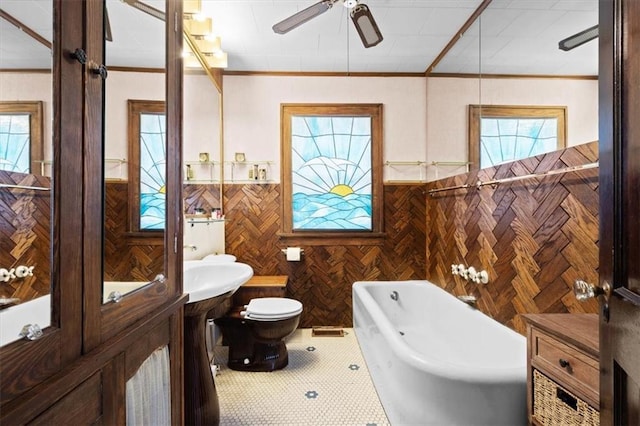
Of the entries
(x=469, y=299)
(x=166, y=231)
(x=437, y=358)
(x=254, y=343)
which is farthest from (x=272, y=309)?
(x=469, y=299)

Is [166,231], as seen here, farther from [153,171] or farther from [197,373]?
[197,373]

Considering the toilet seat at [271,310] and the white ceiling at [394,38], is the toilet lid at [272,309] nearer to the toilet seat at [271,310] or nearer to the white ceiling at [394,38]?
the toilet seat at [271,310]

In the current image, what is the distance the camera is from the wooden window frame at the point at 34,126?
0.55 m

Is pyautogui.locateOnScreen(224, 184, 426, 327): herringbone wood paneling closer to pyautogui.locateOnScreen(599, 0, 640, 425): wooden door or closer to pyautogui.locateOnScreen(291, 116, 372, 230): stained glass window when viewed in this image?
pyautogui.locateOnScreen(291, 116, 372, 230): stained glass window

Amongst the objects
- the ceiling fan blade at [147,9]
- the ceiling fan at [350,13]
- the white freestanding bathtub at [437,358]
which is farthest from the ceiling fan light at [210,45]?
the white freestanding bathtub at [437,358]

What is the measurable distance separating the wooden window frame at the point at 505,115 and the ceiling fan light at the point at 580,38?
296mm

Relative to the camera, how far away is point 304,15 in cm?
186

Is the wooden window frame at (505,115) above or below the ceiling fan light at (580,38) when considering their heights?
below

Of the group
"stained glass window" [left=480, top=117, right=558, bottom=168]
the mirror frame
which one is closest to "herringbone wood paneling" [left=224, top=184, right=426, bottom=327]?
"stained glass window" [left=480, top=117, right=558, bottom=168]

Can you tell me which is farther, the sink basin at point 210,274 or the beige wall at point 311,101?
the beige wall at point 311,101

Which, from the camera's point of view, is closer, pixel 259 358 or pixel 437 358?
pixel 437 358

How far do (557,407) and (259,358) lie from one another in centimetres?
185

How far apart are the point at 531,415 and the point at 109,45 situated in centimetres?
189

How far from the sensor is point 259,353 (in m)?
2.31
